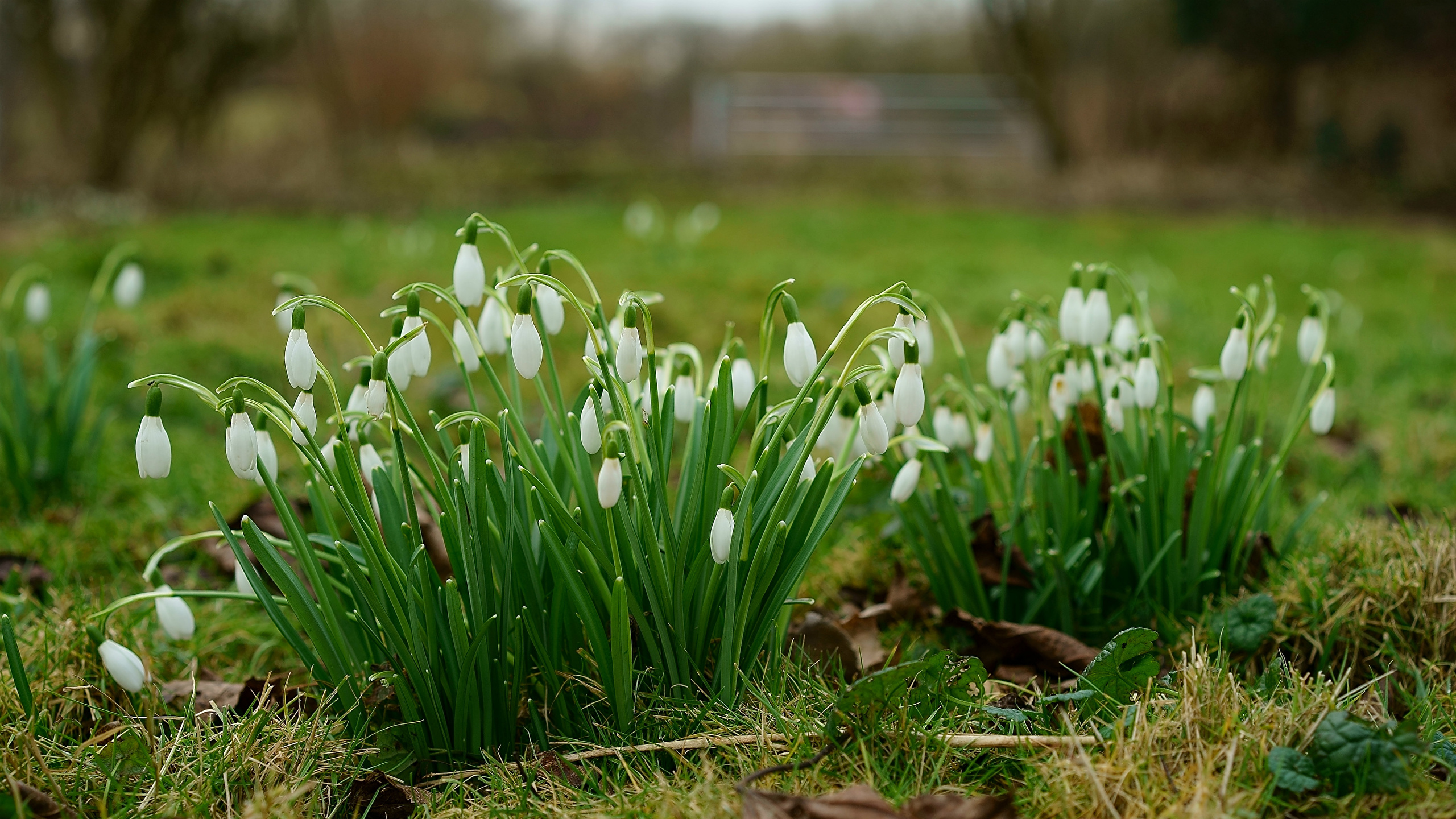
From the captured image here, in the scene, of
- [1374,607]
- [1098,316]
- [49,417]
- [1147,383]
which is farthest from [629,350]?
[49,417]

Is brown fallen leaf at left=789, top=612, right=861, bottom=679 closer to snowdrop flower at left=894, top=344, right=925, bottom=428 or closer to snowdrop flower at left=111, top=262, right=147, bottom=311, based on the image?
snowdrop flower at left=894, top=344, right=925, bottom=428

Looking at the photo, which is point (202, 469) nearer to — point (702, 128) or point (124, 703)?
point (124, 703)

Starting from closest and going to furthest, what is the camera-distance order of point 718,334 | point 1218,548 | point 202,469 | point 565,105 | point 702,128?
point 1218,548, point 202,469, point 718,334, point 702,128, point 565,105

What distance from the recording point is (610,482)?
55.0 inches

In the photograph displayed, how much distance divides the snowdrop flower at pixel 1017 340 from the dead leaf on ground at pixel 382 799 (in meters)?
1.34

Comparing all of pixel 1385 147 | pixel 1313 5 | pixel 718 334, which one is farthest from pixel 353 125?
pixel 1385 147

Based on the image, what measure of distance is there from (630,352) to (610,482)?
0.19 meters

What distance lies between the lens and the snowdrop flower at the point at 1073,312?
1.97 m

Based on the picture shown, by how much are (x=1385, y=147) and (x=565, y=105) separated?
491 inches

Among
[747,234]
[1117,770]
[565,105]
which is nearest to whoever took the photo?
[1117,770]

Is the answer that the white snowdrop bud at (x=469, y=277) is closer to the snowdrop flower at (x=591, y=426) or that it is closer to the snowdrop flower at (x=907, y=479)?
the snowdrop flower at (x=591, y=426)

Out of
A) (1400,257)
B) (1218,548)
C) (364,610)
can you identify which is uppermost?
(364,610)

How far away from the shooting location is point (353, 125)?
12.8m

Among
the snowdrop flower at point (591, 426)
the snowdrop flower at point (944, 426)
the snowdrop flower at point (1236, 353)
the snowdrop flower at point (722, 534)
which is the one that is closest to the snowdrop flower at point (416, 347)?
the snowdrop flower at point (591, 426)
